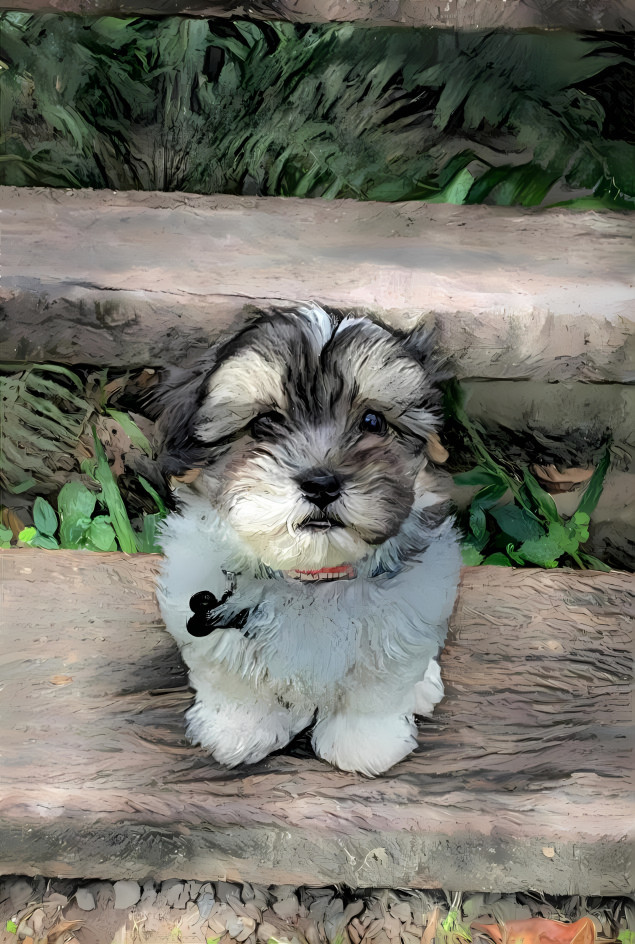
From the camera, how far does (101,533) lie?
61.8 inches

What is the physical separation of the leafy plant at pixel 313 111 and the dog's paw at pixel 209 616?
0.83 meters

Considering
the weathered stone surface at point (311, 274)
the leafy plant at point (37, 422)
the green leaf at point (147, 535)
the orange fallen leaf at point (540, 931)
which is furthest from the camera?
the green leaf at point (147, 535)

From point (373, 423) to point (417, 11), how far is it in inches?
30.9

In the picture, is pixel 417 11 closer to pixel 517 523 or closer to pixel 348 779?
pixel 517 523

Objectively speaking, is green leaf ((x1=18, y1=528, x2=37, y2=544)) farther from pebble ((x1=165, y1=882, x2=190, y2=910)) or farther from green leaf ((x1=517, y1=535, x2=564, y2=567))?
green leaf ((x1=517, y1=535, x2=564, y2=567))

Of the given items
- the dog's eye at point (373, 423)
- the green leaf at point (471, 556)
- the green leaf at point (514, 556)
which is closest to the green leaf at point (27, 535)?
Result: the dog's eye at point (373, 423)

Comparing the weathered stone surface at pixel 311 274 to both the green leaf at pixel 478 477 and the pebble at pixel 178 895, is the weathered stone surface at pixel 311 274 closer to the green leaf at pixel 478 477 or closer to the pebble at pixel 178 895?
the green leaf at pixel 478 477

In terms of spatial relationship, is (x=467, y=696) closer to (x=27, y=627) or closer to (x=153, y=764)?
(x=153, y=764)

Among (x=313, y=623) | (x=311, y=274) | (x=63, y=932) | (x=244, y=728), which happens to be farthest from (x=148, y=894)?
(x=311, y=274)

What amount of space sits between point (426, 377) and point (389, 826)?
32.8 inches

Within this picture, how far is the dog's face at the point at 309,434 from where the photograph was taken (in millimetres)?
1006

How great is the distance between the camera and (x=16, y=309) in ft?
4.22

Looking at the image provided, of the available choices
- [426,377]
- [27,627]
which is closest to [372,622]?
[426,377]

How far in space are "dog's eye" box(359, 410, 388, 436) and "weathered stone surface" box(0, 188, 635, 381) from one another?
256mm
